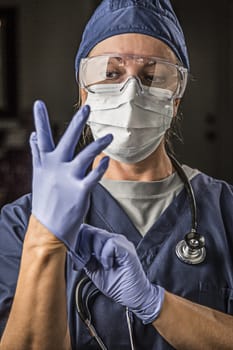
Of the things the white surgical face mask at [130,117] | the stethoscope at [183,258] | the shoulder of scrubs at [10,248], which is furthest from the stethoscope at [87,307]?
the white surgical face mask at [130,117]

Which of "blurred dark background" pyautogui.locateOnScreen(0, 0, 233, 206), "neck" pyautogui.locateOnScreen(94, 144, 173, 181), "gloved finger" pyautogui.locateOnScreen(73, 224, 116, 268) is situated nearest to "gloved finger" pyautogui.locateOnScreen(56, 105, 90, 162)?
"gloved finger" pyautogui.locateOnScreen(73, 224, 116, 268)

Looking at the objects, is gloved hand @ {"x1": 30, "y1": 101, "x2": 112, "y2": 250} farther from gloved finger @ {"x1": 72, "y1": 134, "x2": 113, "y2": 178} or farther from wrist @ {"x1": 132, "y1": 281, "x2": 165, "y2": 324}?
wrist @ {"x1": 132, "y1": 281, "x2": 165, "y2": 324}

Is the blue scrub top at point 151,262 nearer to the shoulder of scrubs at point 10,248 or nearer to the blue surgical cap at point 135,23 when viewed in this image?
the shoulder of scrubs at point 10,248

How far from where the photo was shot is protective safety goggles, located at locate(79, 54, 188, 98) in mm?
784

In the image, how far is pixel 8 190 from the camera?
113 cm

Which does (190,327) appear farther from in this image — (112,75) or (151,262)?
(112,75)

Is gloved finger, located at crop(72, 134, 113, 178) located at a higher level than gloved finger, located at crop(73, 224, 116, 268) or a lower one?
higher

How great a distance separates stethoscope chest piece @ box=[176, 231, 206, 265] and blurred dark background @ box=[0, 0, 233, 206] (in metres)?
0.33

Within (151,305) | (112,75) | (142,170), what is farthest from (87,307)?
(112,75)

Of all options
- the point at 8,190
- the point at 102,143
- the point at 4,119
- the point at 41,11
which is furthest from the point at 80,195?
the point at 4,119

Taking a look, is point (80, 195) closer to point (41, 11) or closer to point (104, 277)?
point (104, 277)

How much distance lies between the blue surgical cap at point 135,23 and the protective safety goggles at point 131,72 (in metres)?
0.03

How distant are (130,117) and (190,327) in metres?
0.32

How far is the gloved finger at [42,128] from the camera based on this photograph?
63cm
